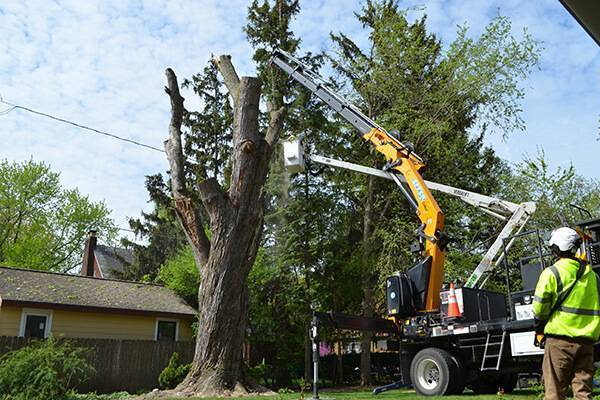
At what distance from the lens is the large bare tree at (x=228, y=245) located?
1191cm

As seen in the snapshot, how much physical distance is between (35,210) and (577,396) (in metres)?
36.6

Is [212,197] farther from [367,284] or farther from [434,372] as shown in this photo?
[367,284]

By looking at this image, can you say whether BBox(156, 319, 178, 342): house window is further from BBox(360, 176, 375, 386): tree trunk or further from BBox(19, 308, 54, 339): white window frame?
BBox(360, 176, 375, 386): tree trunk

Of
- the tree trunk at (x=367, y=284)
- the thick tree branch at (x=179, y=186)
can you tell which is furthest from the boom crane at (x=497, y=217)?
the tree trunk at (x=367, y=284)

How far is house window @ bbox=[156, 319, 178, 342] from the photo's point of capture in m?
20.2

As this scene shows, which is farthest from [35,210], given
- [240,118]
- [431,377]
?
[431,377]

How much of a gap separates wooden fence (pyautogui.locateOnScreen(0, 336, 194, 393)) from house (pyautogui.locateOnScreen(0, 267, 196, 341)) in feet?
4.36

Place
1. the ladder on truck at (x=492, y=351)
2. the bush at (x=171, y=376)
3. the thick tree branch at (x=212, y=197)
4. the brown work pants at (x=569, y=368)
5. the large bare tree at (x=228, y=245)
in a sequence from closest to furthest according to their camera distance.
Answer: the brown work pants at (x=569, y=368), the ladder on truck at (x=492, y=351), the large bare tree at (x=228, y=245), the thick tree branch at (x=212, y=197), the bush at (x=171, y=376)

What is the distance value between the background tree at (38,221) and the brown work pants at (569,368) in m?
34.6

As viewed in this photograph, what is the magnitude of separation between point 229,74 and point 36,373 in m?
8.27

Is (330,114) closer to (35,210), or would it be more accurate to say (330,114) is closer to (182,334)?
(182,334)

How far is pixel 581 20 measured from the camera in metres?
2.47

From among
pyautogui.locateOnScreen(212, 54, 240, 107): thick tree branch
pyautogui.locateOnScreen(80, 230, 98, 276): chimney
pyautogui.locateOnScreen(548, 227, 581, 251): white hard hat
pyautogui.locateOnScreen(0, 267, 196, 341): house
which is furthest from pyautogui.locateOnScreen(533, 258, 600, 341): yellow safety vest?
pyautogui.locateOnScreen(80, 230, 98, 276): chimney

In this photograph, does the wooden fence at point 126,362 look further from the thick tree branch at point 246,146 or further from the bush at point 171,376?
the thick tree branch at point 246,146
